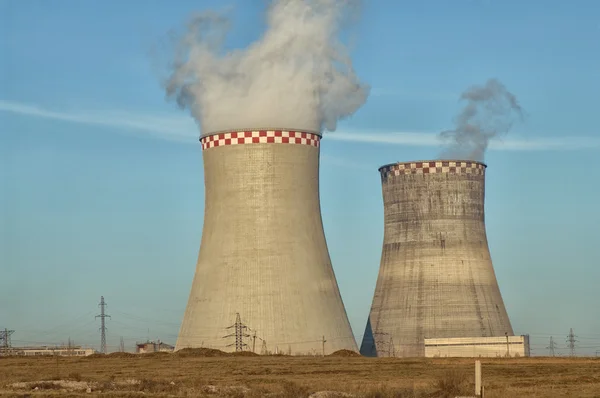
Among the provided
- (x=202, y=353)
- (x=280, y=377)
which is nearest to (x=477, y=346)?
(x=202, y=353)

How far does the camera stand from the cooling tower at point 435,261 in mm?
36938

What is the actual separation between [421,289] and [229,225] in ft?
39.3

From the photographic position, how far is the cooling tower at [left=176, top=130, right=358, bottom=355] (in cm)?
2706

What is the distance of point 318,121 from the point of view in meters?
28.9

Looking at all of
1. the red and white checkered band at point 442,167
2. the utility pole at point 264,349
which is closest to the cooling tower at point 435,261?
the red and white checkered band at point 442,167

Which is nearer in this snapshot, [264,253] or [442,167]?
[264,253]

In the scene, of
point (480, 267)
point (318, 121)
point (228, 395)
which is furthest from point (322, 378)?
point (480, 267)

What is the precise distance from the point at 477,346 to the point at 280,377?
1678cm

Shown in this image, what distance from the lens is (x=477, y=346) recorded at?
36.5 metres

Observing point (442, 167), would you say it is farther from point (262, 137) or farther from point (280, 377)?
point (280, 377)

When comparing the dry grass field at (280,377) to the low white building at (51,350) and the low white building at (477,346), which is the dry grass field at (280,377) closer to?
the low white building at (477,346)

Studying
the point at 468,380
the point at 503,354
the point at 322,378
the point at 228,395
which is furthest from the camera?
the point at 503,354

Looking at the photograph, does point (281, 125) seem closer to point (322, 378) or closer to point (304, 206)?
point (304, 206)

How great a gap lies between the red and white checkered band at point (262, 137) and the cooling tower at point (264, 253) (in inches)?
1.0
